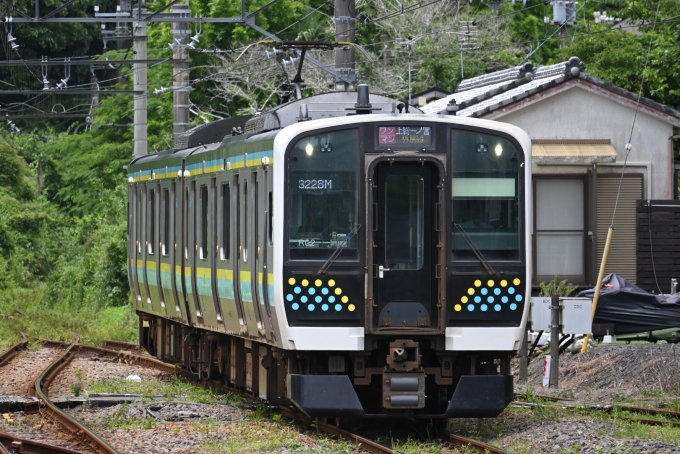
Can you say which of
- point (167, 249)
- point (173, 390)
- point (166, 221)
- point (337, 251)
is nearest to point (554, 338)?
point (337, 251)

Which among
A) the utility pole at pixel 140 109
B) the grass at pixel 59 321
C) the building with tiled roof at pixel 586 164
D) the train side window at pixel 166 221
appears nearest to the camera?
the train side window at pixel 166 221

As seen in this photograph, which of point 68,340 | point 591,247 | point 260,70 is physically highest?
point 260,70

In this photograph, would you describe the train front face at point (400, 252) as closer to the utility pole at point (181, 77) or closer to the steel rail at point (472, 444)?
the steel rail at point (472, 444)

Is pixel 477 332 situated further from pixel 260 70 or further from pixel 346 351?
pixel 260 70

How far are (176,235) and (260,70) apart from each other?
20.2 meters

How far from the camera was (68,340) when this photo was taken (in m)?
24.1

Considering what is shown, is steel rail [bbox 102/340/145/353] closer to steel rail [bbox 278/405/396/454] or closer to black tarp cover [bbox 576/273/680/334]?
black tarp cover [bbox 576/273/680/334]

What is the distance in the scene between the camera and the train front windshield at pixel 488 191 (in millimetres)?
11133

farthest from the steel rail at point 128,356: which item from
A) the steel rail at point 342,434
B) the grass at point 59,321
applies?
the steel rail at point 342,434

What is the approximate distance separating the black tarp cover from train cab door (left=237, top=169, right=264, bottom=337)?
5958 mm

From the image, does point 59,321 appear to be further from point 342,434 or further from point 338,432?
point 342,434

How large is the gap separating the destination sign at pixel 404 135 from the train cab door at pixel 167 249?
536 cm

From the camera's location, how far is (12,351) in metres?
21.3

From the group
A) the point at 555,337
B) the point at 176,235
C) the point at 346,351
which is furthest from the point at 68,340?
the point at 346,351
